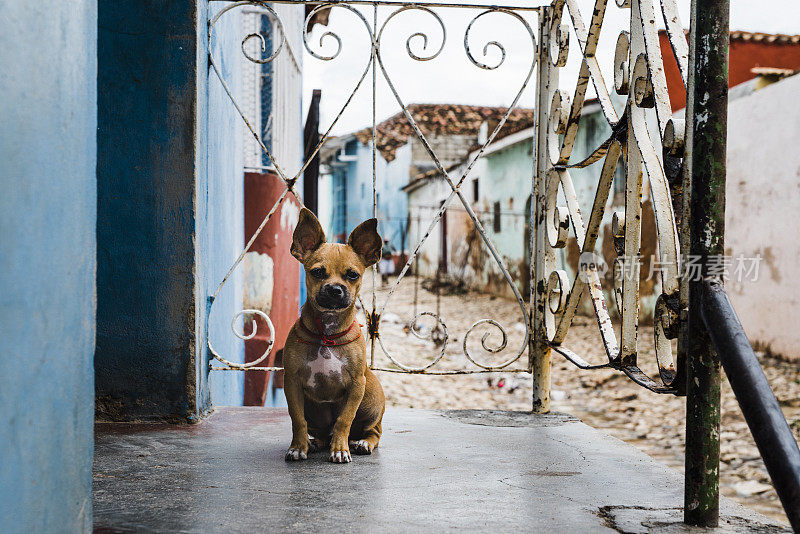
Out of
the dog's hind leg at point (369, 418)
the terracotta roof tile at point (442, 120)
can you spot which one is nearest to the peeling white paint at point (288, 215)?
the dog's hind leg at point (369, 418)

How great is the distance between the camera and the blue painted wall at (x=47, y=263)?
3.79ft

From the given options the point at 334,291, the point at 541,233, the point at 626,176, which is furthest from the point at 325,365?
the point at 541,233

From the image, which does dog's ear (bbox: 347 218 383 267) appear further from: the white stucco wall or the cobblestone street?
the white stucco wall

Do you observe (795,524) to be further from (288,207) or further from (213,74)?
(288,207)

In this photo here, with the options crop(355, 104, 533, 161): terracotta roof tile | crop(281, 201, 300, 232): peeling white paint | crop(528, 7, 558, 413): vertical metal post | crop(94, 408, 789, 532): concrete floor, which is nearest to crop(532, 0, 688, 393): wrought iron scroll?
crop(528, 7, 558, 413): vertical metal post

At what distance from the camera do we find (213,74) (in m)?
3.53

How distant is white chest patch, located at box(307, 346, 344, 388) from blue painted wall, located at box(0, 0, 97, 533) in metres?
1.15

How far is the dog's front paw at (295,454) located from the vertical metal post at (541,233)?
1398 millimetres

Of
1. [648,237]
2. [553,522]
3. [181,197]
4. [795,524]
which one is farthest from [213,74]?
[648,237]

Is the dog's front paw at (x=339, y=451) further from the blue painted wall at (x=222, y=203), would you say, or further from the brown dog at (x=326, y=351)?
the blue painted wall at (x=222, y=203)

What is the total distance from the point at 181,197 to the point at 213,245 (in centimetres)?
54

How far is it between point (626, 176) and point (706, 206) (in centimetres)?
57

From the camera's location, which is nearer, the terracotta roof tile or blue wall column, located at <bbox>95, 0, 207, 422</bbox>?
blue wall column, located at <bbox>95, 0, 207, 422</bbox>

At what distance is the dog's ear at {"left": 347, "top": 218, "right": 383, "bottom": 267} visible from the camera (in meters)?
2.76
